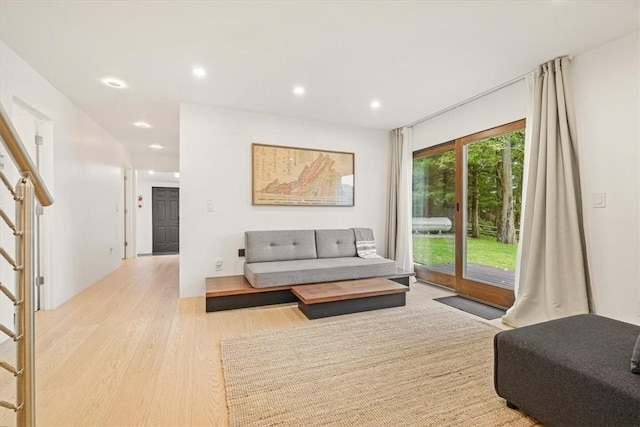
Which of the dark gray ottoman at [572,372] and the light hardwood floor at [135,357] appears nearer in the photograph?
the dark gray ottoman at [572,372]

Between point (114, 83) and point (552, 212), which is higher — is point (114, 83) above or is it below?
above

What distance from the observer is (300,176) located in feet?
13.8

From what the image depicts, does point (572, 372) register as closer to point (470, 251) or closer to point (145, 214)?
point (470, 251)

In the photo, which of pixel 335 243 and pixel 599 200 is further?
pixel 335 243

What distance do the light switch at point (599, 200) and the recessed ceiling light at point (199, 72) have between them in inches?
146

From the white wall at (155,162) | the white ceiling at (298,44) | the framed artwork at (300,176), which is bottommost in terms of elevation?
the framed artwork at (300,176)

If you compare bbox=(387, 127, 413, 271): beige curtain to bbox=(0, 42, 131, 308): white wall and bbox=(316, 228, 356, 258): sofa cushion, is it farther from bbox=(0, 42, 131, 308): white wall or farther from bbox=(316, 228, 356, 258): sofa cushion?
bbox=(0, 42, 131, 308): white wall

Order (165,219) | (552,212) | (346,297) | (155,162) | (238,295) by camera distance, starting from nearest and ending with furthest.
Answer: (552,212), (346,297), (238,295), (155,162), (165,219)

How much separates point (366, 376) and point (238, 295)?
180 centimetres

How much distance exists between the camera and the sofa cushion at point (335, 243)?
4102 mm

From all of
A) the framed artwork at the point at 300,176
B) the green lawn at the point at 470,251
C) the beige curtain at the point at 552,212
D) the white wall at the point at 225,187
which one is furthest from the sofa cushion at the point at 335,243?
the beige curtain at the point at 552,212

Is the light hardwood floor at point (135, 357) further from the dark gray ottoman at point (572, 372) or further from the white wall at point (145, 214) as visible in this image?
the white wall at point (145, 214)

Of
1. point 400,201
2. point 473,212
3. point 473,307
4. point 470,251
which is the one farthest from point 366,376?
point 400,201

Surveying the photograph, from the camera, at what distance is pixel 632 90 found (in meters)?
2.25
